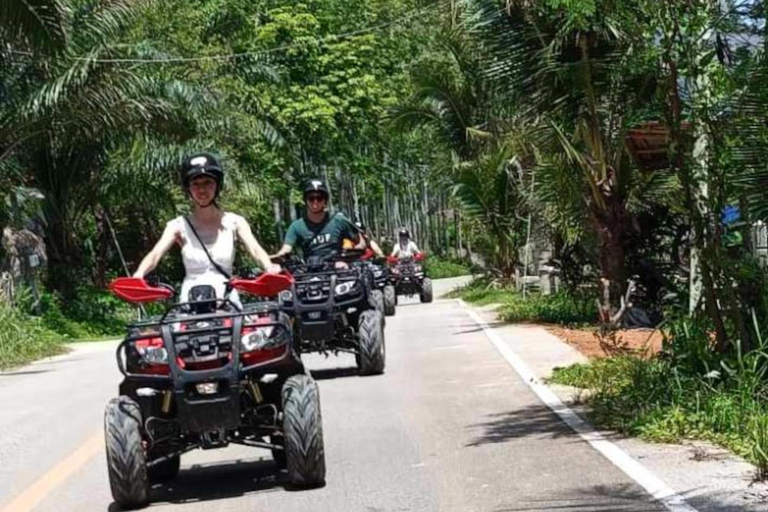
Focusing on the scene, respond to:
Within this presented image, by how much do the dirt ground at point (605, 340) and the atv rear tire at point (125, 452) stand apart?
639cm

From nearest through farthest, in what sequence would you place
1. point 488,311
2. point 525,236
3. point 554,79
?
point 554,79
point 488,311
point 525,236

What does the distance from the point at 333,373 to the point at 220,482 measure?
6.24 metres

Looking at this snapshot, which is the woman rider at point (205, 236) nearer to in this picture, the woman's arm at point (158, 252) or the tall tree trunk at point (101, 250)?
the woman's arm at point (158, 252)

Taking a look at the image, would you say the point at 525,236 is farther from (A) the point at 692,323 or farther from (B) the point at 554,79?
(A) the point at 692,323

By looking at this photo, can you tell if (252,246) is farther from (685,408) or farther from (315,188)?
(315,188)

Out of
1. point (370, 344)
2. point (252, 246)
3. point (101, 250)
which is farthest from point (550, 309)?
point (101, 250)

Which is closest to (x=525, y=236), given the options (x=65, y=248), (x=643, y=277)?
(x=65, y=248)

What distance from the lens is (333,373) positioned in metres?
15.0

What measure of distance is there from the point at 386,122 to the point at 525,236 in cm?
687

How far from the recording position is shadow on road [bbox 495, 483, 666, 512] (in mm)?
7191

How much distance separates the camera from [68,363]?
20.9 metres

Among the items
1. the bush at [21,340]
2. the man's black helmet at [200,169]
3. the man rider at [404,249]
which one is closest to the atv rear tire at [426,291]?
the man rider at [404,249]

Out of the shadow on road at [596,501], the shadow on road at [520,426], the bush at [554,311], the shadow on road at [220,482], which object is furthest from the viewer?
the bush at [554,311]

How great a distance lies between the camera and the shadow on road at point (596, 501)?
7.19 metres
